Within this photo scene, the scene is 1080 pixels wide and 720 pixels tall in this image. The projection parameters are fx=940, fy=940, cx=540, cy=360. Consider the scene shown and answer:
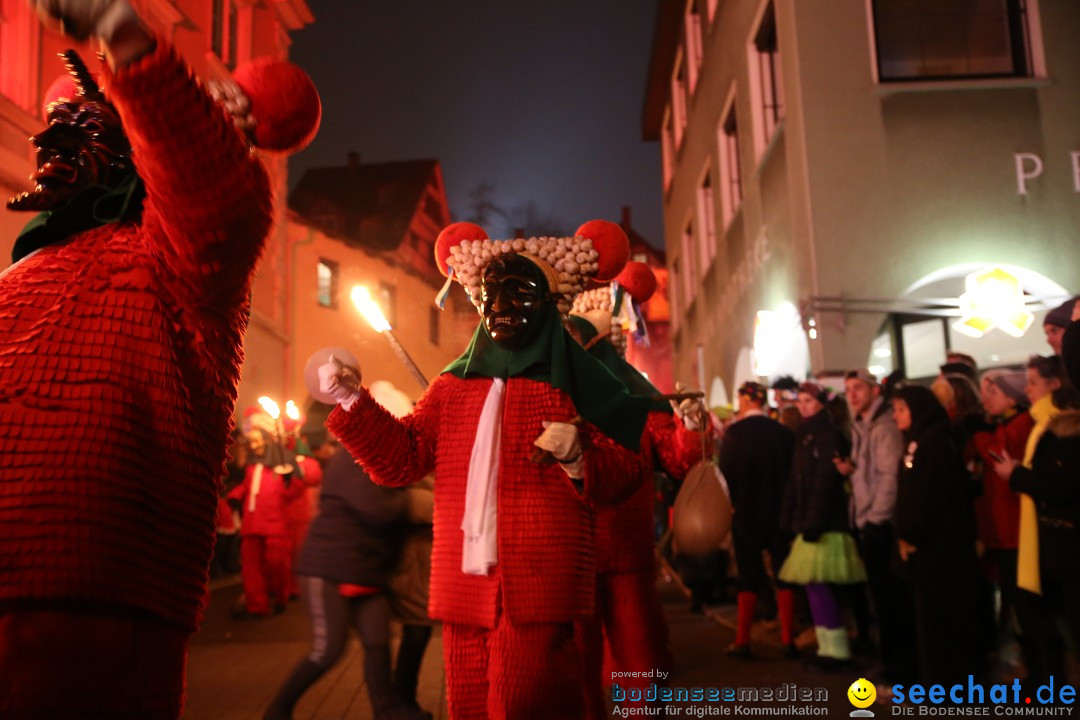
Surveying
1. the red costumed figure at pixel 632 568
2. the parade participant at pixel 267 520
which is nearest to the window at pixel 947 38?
the red costumed figure at pixel 632 568

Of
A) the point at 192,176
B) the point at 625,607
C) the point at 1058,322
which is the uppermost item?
the point at 1058,322

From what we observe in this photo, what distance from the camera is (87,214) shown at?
1.81 meters

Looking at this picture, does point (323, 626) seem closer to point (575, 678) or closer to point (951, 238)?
point (575, 678)

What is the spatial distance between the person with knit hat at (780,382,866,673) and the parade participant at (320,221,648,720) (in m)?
3.46

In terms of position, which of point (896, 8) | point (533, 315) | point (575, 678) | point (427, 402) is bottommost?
point (575, 678)

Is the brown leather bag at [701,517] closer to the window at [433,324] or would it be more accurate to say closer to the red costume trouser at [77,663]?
the red costume trouser at [77,663]

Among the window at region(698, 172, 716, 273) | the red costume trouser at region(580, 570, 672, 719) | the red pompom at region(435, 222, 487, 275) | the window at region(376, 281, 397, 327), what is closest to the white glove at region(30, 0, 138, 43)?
the red pompom at region(435, 222, 487, 275)

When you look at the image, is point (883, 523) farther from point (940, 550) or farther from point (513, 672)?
point (513, 672)

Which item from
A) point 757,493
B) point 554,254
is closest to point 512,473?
point 554,254

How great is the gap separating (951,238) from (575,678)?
8.42 meters

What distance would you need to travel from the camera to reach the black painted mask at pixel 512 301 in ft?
11.2

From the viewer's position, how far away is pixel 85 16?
143 centimetres

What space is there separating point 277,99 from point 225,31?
17.4 metres

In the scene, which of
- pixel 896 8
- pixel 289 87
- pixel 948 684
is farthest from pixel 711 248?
pixel 289 87
